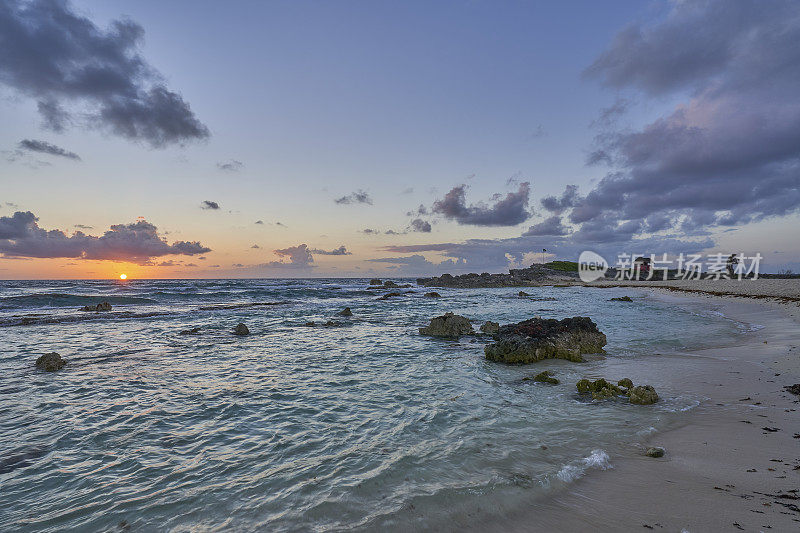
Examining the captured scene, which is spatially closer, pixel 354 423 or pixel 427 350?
→ pixel 354 423

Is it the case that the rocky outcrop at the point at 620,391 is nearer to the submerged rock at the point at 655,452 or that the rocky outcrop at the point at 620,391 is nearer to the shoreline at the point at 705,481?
the shoreline at the point at 705,481

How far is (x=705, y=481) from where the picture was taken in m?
5.23

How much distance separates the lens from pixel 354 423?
8000 mm

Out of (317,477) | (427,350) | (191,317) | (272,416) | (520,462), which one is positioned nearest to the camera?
(317,477)

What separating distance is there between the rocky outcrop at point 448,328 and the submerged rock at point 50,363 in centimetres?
1624

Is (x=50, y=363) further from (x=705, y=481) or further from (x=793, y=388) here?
(x=793, y=388)

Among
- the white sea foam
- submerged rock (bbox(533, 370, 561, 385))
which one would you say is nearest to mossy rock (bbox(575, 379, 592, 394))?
submerged rock (bbox(533, 370, 561, 385))

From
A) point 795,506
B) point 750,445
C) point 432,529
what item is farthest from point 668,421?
point 432,529

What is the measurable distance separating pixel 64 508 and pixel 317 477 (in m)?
3.55

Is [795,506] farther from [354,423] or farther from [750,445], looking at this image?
[354,423]

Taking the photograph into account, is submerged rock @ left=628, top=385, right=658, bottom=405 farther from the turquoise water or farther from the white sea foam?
the white sea foam

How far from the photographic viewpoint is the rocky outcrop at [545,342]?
14.1 m

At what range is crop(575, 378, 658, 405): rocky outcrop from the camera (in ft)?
29.1

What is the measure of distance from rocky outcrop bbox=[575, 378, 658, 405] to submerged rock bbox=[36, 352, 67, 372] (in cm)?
1782
